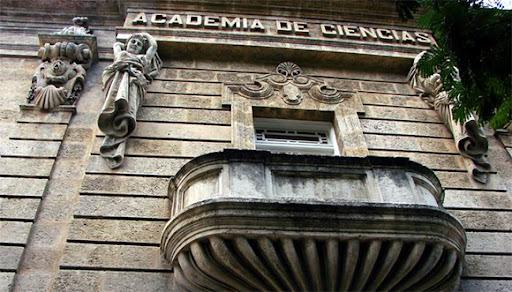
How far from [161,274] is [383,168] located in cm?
322

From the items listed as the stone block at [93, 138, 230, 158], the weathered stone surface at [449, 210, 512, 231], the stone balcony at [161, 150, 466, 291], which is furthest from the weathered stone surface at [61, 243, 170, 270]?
the weathered stone surface at [449, 210, 512, 231]

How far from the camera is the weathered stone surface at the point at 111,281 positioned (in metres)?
6.80

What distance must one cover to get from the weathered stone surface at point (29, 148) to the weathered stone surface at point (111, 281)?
241 cm

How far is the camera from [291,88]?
418 inches

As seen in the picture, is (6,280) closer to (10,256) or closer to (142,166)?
(10,256)

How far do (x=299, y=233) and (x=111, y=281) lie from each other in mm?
2422

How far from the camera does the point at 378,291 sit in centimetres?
690

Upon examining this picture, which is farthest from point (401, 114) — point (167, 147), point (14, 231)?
point (14, 231)

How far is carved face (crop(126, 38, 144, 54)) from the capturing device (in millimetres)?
10312

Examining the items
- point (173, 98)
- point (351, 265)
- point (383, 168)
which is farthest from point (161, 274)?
point (173, 98)

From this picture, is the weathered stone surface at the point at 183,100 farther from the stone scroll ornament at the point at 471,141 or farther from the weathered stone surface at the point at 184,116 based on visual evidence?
the stone scroll ornament at the point at 471,141

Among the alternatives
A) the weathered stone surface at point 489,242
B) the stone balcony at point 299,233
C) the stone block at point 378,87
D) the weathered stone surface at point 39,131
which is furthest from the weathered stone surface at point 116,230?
the stone block at point 378,87

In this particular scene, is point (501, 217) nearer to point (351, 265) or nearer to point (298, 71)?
point (351, 265)

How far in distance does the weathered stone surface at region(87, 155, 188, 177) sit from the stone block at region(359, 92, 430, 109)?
4.03m
